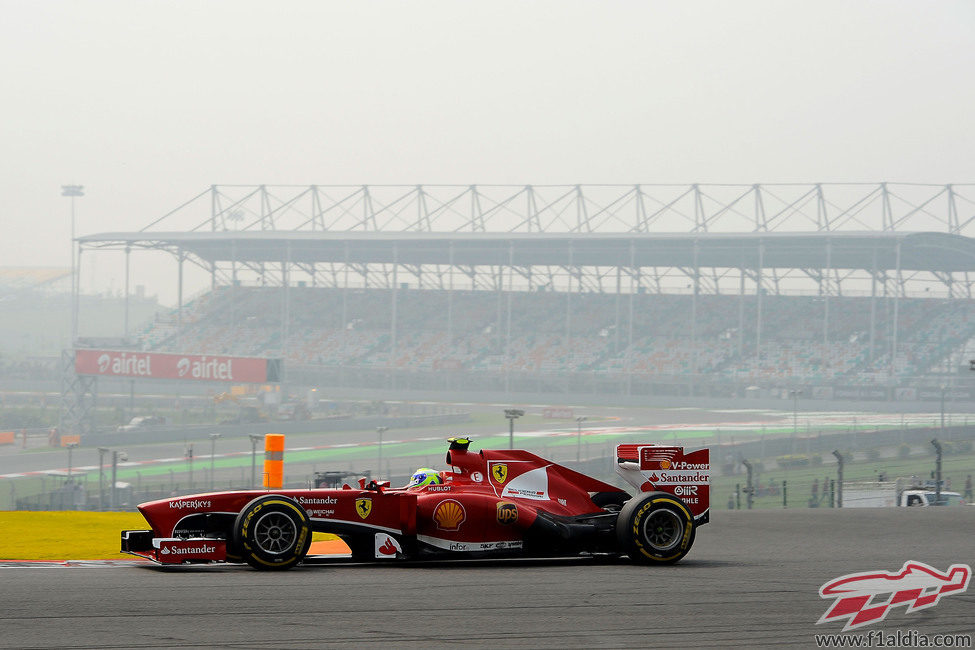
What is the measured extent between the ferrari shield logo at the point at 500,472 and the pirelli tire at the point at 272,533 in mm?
1915

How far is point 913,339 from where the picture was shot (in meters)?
72.6

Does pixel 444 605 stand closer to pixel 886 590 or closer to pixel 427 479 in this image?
pixel 427 479

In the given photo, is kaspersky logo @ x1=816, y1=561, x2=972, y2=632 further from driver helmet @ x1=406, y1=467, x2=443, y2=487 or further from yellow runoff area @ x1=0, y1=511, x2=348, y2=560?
yellow runoff area @ x1=0, y1=511, x2=348, y2=560

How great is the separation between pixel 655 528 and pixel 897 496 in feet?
59.0

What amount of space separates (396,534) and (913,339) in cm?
6907

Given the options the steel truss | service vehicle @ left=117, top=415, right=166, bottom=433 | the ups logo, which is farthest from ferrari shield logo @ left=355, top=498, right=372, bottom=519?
service vehicle @ left=117, top=415, right=166, bottom=433

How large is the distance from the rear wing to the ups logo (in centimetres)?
126

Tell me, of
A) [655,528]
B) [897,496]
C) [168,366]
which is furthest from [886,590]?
[168,366]

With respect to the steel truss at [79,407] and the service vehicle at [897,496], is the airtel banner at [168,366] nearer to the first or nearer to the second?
the steel truss at [79,407]

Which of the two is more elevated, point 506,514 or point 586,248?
point 586,248

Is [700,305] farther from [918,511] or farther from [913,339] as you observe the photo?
[918,511]

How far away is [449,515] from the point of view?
9.52m

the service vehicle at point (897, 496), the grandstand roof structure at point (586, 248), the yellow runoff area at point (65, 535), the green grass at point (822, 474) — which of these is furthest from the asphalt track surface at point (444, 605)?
the grandstand roof structure at point (586, 248)

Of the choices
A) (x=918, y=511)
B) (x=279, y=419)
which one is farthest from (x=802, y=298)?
(x=918, y=511)
